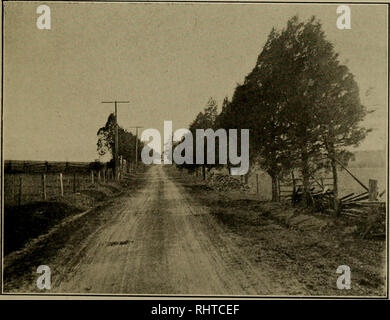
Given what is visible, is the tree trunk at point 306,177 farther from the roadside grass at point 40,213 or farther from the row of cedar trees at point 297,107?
the roadside grass at point 40,213

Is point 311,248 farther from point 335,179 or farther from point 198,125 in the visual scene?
point 198,125

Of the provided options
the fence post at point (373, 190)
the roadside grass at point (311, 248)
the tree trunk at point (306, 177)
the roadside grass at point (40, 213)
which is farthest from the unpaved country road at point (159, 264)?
the fence post at point (373, 190)

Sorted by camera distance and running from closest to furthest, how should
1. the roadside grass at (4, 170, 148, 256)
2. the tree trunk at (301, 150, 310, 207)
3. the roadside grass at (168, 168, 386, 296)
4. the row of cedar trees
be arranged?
the roadside grass at (168, 168, 386, 296) < the roadside grass at (4, 170, 148, 256) < the row of cedar trees < the tree trunk at (301, 150, 310, 207)

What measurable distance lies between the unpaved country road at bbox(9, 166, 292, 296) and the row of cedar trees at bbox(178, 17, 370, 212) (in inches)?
80.1

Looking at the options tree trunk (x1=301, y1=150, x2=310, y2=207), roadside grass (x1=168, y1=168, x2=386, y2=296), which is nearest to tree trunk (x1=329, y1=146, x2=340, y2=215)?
roadside grass (x1=168, y1=168, x2=386, y2=296)

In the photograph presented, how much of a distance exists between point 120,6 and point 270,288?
22.1 ft

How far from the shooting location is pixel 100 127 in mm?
9164

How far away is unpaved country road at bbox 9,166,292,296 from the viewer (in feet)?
21.8

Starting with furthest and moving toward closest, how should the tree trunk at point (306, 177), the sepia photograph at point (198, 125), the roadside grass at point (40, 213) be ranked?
the tree trunk at point (306, 177)
the roadside grass at point (40, 213)
the sepia photograph at point (198, 125)

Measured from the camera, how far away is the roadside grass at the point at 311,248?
22.6 ft

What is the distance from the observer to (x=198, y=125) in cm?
820

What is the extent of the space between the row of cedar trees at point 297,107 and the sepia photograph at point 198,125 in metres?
0.04

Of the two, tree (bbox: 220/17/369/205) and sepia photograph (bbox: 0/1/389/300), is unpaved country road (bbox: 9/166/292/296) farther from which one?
tree (bbox: 220/17/369/205)

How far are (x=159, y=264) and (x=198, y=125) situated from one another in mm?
3172
